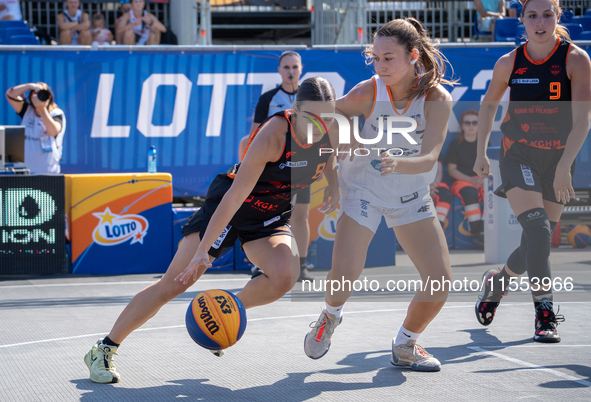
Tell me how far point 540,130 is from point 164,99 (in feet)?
20.7

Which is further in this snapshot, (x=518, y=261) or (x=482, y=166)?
(x=518, y=261)

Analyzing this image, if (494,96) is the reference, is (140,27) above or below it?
above

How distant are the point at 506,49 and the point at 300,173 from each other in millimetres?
7473

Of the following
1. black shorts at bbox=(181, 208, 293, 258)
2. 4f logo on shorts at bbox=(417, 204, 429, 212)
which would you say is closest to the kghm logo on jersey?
black shorts at bbox=(181, 208, 293, 258)

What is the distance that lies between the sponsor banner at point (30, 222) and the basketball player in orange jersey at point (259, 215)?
4405mm

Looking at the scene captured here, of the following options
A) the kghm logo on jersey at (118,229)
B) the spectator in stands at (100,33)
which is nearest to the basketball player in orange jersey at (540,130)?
the kghm logo on jersey at (118,229)

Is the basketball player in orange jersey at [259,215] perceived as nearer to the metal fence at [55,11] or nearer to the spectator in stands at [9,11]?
the spectator in stands at [9,11]

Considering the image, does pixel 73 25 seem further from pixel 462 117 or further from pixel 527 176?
pixel 527 176

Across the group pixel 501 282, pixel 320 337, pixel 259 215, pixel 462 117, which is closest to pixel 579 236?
pixel 462 117

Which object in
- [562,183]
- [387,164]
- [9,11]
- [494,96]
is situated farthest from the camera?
[9,11]

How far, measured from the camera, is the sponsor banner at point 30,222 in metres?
7.54

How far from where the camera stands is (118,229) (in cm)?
789

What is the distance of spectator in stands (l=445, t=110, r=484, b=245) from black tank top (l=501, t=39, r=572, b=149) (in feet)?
16.3

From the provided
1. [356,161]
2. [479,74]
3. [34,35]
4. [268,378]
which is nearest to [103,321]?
[268,378]
